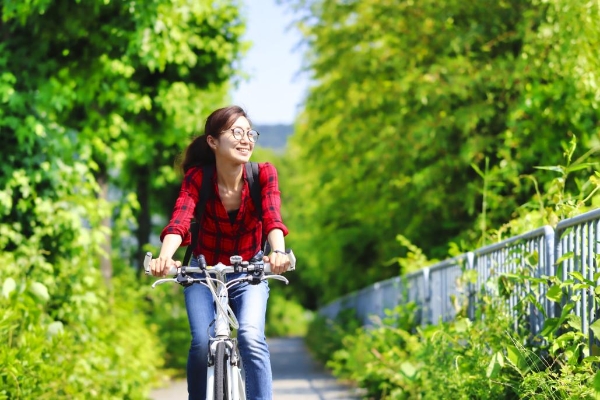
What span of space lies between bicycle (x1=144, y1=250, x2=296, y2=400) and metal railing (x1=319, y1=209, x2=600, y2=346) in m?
1.61

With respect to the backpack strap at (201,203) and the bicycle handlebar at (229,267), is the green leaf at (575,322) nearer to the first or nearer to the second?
the bicycle handlebar at (229,267)

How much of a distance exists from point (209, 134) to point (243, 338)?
1182 mm

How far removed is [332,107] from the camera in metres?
20.0

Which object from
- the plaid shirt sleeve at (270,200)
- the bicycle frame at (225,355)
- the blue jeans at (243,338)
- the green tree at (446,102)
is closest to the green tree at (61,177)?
the blue jeans at (243,338)

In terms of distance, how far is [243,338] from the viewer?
15.7 feet

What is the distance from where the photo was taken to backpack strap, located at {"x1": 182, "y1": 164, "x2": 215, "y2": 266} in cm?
515

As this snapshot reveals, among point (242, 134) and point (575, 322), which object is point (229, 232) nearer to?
point (242, 134)

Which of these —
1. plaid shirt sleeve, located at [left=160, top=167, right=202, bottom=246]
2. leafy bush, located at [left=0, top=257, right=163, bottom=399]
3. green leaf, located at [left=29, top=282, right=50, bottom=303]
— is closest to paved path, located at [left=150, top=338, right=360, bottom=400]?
leafy bush, located at [left=0, top=257, right=163, bottom=399]

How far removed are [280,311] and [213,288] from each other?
198 feet

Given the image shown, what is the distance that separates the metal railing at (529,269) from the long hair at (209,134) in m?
1.96

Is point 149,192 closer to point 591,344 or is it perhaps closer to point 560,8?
point 560,8

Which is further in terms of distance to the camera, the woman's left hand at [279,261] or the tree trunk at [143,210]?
the tree trunk at [143,210]

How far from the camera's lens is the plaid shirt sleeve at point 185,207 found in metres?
4.87

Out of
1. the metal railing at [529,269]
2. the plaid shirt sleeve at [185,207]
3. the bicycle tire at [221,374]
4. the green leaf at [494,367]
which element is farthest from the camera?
the green leaf at [494,367]
